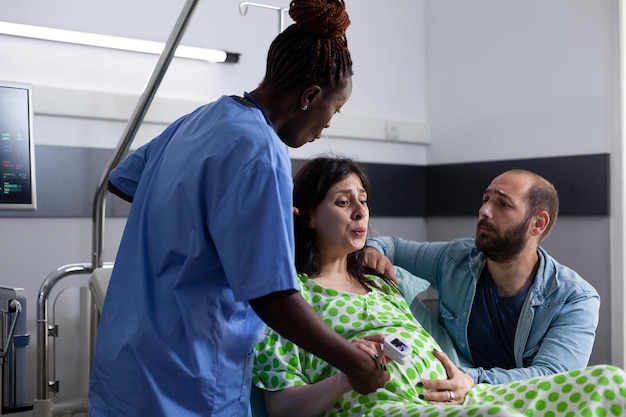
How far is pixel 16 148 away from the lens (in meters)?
2.55

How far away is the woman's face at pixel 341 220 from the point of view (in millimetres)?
2109

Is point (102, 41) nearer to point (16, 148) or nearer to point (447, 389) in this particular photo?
point (16, 148)

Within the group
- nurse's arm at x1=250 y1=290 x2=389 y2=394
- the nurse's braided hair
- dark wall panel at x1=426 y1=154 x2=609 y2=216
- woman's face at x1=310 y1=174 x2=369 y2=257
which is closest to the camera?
nurse's arm at x1=250 y1=290 x2=389 y2=394

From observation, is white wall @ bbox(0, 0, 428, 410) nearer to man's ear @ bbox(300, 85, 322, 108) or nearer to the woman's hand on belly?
the woman's hand on belly

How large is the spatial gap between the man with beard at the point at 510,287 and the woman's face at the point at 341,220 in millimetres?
279

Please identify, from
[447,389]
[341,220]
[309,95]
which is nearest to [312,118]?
[309,95]

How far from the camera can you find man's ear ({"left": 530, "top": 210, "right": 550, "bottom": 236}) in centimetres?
251

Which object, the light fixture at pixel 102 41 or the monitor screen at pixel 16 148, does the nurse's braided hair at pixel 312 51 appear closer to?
the monitor screen at pixel 16 148

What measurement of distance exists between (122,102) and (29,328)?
919 millimetres

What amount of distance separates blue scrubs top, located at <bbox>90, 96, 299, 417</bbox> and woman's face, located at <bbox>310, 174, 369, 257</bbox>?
0.63 m

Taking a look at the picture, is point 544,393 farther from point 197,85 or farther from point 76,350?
point 197,85

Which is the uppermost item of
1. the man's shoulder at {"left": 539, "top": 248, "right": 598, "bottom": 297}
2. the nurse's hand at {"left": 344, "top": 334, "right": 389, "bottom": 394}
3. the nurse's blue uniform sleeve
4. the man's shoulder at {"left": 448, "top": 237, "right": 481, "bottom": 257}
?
the nurse's blue uniform sleeve

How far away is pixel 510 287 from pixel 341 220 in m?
0.71

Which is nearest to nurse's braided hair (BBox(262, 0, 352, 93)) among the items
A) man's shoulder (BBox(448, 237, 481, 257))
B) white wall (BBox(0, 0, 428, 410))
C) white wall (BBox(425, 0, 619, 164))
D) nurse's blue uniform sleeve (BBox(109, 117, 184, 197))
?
nurse's blue uniform sleeve (BBox(109, 117, 184, 197))
